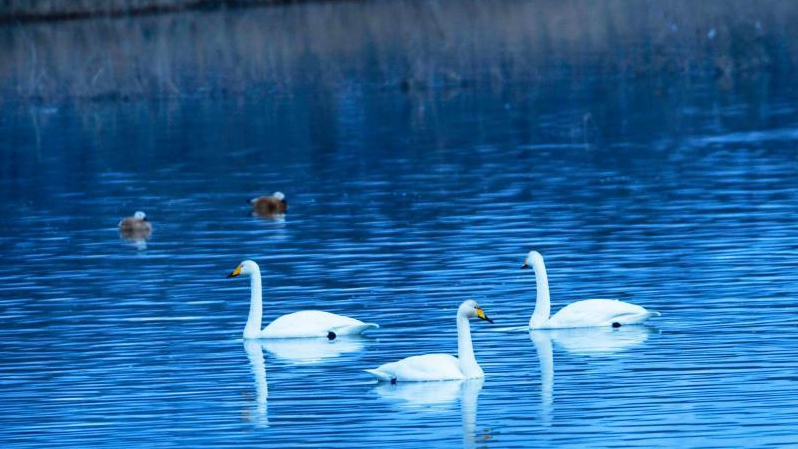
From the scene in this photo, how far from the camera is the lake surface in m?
14.2

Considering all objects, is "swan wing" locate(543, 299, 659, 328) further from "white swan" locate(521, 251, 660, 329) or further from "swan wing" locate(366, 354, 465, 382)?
"swan wing" locate(366, 354, 465, 382)

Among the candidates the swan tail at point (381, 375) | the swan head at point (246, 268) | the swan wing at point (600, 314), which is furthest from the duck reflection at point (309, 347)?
the swan wing at point (600, 314)

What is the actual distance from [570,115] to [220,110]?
8.41 m

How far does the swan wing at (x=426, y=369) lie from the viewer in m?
15.2

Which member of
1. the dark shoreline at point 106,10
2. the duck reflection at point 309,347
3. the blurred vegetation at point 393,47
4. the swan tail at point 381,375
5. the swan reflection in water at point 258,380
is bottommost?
the duck reflection at point 309,347

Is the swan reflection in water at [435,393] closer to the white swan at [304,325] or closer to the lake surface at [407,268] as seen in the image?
the lake surface at [407,268]

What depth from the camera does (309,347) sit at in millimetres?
17484

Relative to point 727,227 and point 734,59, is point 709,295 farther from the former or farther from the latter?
point 734,59

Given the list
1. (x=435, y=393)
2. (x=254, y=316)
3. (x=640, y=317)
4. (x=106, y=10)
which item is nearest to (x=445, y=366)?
(x=435, y=393)

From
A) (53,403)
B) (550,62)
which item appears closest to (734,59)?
(550,62)

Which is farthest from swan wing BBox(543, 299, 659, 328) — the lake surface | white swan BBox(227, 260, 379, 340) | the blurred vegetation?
the blurred vegetation

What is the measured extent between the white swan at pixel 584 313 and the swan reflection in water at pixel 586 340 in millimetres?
73

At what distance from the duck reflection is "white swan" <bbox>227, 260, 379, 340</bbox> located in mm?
71

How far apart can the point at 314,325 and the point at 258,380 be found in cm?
174
